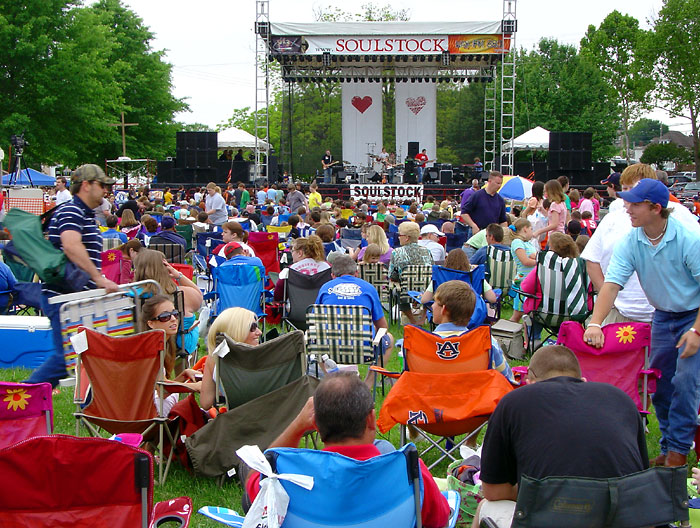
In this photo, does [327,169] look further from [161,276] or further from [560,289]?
[161,276]

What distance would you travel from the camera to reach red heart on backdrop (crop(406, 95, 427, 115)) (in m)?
26.3

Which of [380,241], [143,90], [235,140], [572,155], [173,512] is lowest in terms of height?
[173,512]

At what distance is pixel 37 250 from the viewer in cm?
419

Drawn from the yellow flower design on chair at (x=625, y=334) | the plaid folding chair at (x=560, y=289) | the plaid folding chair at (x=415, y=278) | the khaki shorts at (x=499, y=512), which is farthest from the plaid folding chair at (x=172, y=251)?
the khaki shorts at (x=499, y=512)

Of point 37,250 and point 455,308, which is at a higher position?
point 37,250

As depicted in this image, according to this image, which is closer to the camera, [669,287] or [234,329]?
[669,287]

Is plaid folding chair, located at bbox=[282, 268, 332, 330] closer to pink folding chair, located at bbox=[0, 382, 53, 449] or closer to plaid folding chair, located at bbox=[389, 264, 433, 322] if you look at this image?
plaid folding chair, located at bbox=[389, 264, 433, 322]

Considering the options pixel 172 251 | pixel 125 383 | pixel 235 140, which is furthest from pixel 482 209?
pixel 235 140

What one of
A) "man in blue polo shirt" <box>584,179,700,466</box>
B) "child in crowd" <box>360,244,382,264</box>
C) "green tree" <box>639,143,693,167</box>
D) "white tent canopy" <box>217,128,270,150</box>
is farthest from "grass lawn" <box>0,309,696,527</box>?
"green tree" <box>639,143,693,167</box>

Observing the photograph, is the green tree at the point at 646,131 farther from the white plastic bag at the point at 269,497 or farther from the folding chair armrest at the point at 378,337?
the white plastic bag at the point at 269,497

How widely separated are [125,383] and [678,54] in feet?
139

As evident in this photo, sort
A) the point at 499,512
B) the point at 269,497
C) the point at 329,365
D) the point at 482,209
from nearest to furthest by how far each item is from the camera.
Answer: the point at 269,497 → the point at 499,512 → the point at 329,365 → the point at 482,209

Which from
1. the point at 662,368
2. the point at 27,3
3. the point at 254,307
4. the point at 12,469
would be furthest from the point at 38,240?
the point at 27,3

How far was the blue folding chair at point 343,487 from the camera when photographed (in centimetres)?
207
